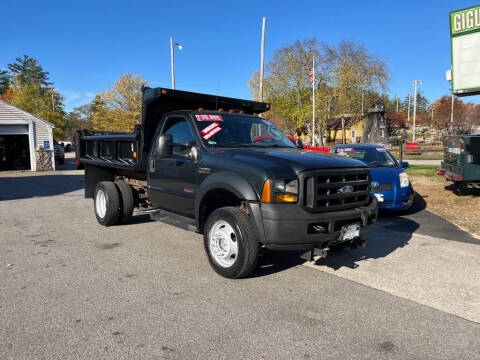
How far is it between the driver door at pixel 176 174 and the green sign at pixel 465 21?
18188 millimetres

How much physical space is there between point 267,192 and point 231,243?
2.74ft

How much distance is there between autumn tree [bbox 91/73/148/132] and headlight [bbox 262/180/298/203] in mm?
39130

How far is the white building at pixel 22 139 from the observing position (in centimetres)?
2167

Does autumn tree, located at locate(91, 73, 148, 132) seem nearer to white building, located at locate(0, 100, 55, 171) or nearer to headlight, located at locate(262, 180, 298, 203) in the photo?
white building, located at locate(0, 100, 55, 171)

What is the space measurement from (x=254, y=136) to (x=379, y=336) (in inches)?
124

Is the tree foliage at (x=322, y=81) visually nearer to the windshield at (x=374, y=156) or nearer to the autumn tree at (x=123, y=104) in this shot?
the autumn tree at (x=123, y=104)

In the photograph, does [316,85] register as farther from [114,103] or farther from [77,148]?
[77,148]

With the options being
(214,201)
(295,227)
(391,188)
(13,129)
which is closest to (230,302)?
(295,227)

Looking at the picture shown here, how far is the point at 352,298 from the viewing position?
3.70 meters

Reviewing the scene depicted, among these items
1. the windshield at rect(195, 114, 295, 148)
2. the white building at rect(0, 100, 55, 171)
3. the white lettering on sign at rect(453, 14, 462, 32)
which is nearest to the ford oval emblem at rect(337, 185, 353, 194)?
the windshield at rect(195, 114, 295, 148)

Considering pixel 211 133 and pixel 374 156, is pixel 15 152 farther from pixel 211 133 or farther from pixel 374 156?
pixel 211 133

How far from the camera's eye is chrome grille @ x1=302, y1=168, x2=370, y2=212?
373 centimetres

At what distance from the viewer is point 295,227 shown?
12.0 ft

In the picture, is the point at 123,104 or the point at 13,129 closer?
the point at 13,129
